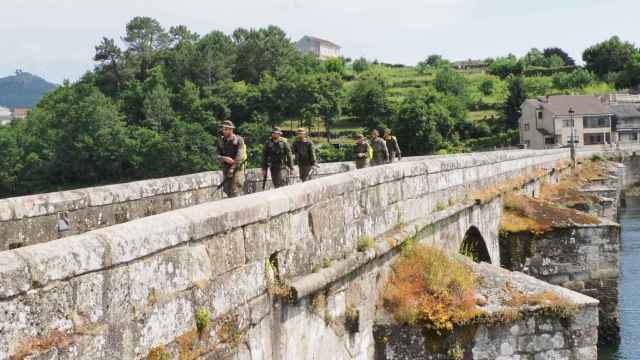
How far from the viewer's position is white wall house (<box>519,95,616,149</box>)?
82.1m

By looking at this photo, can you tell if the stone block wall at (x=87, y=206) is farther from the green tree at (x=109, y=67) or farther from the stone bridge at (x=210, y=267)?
the green tree at (x=109, y=67)

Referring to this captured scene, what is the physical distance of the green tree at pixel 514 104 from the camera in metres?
96.0

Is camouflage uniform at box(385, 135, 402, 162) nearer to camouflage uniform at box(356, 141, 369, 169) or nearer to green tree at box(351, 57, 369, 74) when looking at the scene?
camouflage uniform at box(356, 141, 369, 169)

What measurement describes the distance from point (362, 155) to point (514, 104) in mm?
84267

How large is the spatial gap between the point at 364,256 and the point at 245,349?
8.95ft

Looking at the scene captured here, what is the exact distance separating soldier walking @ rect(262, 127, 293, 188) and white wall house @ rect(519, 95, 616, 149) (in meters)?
72.8

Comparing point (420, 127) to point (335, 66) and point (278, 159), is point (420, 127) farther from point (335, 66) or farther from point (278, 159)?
point (278, 159)

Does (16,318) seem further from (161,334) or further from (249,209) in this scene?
(249,209)

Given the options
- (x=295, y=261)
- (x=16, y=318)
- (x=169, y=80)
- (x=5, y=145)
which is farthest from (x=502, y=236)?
(x=169, y=80)

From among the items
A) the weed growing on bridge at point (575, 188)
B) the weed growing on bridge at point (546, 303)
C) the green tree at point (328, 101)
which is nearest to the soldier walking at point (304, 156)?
the weed growing on bridge at point (546, 303)

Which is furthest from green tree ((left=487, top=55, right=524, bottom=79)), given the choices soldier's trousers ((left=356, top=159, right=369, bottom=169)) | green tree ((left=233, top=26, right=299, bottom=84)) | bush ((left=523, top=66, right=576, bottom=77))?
soldier's trousers ((left=356, top=159, right=369, bottom=169))

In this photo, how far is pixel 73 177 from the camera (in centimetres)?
8544

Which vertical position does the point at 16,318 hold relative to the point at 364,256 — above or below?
above

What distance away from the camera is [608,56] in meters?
128
